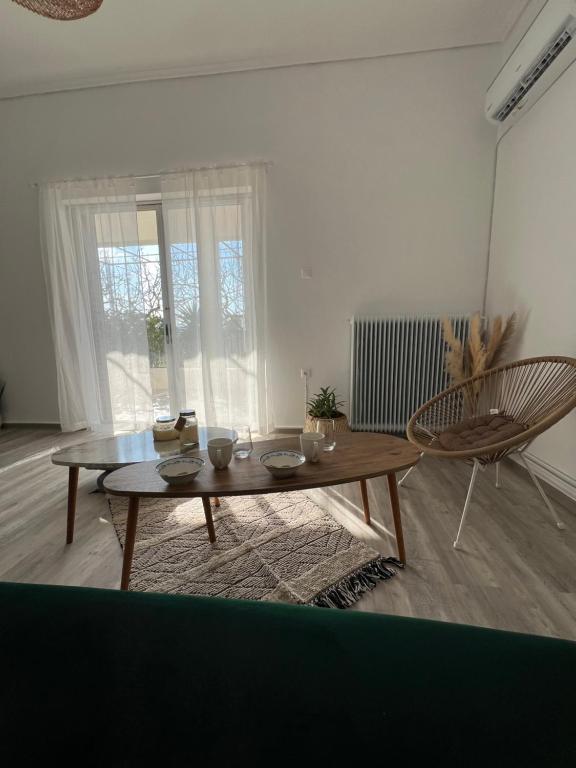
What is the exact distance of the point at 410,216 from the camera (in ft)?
9.28

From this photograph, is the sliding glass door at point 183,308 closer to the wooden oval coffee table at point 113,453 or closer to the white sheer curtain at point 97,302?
the white sheer curtain at point 97,302

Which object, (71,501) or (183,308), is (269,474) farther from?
(183,308)

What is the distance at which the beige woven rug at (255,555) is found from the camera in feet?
4.54

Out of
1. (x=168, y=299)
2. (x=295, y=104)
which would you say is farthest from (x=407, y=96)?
(x=168, y=299)

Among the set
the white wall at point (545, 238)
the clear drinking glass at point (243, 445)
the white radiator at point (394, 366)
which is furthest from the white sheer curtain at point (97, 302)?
the white wall at point (545, 238)

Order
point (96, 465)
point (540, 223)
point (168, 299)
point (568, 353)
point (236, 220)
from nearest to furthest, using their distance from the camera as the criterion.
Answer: point (96, 465) < point (568, 353) < point (540, 223) < point (236, 220) < point (168, 299)

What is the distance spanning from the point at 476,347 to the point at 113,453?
240 centimetres

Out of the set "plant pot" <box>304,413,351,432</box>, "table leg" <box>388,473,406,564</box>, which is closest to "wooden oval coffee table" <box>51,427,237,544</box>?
"table leg" <box>388,473,406,564</box>

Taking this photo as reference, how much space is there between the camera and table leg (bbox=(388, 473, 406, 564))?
146cm

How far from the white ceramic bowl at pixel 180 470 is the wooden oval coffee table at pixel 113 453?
28 cm

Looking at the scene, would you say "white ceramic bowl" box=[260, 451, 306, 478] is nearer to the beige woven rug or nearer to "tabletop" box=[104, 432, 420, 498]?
"tabletop" box=[104, 432, 420, 498]

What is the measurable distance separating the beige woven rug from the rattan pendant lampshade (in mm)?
2481

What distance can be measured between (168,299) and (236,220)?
2.91ft

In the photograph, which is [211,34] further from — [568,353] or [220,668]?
[220,668]
